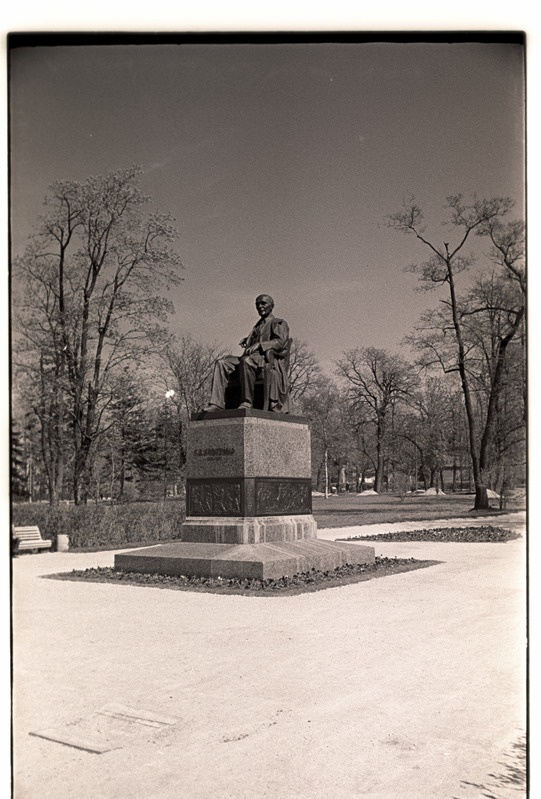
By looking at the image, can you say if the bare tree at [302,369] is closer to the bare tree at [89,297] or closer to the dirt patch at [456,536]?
the bare tree at [89,297]

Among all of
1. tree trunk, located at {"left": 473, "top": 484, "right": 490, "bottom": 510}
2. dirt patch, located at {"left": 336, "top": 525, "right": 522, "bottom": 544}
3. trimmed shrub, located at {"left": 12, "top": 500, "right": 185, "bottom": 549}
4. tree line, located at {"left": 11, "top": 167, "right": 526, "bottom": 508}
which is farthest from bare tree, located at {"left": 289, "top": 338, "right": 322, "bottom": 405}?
trimmed shrub, located at {"left": 12, "top": 500, "right": 185, "bottom": 549}

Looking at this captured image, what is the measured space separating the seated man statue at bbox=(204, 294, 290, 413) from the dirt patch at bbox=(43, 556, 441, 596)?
2.17m

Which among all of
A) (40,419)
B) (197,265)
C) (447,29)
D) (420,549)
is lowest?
(420,549)

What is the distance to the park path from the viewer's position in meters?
3.79

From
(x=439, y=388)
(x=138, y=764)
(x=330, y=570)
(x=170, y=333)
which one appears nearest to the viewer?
(x=138, y=764)

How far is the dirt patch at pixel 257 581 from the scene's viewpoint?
27.4 ft

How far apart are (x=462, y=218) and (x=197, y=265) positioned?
6211 millimetres

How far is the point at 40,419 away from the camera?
16734 mm

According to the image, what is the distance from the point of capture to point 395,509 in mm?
25469

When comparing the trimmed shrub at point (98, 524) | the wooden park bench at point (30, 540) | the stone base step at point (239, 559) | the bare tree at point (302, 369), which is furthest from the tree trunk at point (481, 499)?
the stone base step at point (239, 559)

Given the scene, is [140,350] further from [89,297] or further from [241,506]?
[241,506]

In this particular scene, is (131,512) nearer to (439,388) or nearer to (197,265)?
(197,265)

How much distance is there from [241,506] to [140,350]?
10.6 metres

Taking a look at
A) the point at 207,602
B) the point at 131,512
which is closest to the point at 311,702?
the point at 207,602
